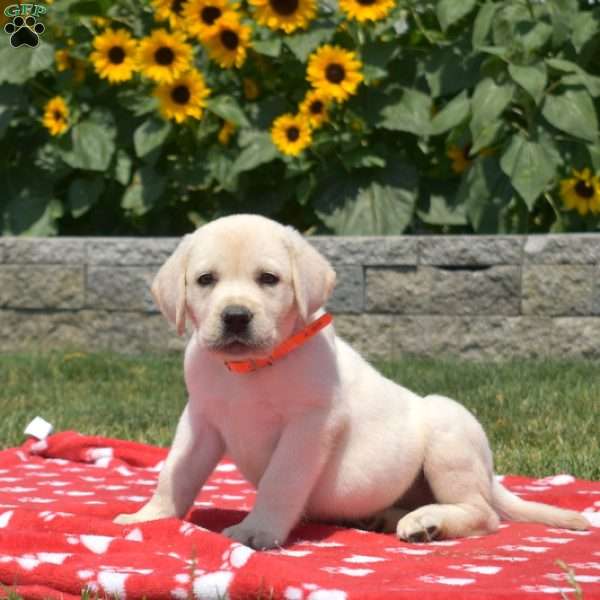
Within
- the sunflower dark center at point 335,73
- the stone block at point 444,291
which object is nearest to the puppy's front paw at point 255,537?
the stone block at point 444,291

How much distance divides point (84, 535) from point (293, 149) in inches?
167

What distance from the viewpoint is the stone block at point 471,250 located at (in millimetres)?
6422

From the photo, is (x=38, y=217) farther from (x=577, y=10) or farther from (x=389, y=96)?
(x=577, y=10)

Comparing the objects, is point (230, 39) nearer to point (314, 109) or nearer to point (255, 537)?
point (314, 109)

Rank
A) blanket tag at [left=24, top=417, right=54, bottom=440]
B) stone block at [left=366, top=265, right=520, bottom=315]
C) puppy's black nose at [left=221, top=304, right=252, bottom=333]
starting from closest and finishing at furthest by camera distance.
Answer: puppy's black nose at [left=221, top=304, right=252, bottom=333] → blanket tag at [left=24, top=417, right=54, bottom=440] → stone block at [left=366, top=265, right=520, bottom=315]

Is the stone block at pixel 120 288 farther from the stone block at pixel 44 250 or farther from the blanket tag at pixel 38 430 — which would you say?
the blanket tag at pixel 38 430

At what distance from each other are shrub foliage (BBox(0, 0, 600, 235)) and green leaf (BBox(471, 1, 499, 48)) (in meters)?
0.01

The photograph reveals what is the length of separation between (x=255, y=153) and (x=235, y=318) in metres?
4.28

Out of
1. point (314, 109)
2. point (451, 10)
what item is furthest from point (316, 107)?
point (451, 10)

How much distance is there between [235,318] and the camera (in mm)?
2967

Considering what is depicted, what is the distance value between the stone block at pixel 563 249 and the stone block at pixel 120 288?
2.05 m

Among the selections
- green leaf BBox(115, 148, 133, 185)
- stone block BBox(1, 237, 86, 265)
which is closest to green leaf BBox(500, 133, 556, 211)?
green leaf BBox(115, 148, 133, 185)

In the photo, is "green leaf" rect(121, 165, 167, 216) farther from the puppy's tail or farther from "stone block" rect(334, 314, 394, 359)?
the puppy's tail

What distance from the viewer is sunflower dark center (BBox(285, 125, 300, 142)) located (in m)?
7.05
